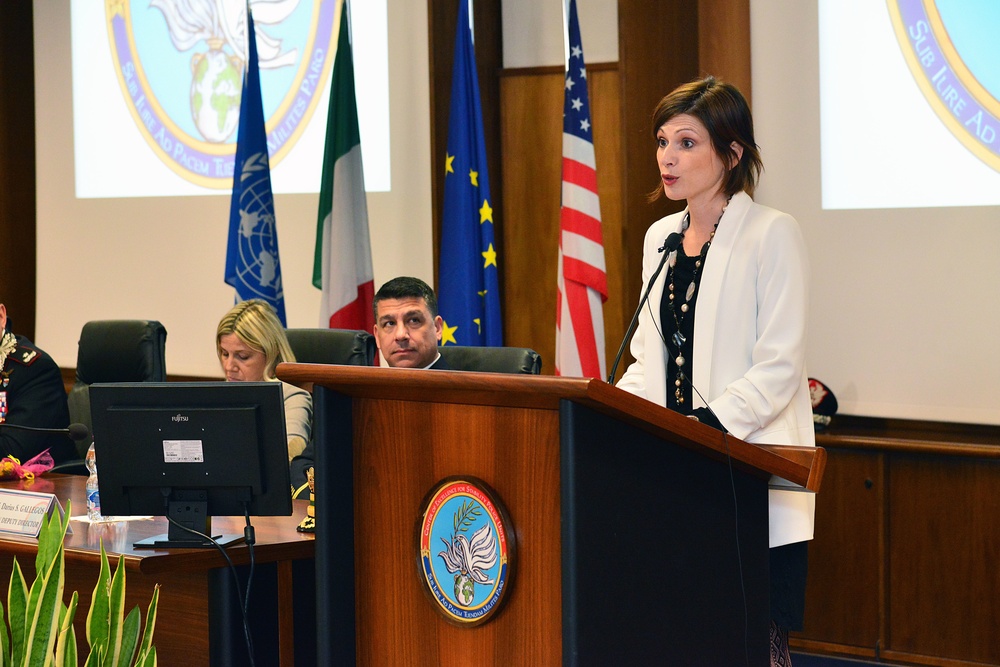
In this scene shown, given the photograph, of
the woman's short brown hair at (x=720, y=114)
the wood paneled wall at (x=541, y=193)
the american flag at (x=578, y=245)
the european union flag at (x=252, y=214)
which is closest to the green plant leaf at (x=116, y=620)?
the woman's short brown hair at (x=720, y=114)

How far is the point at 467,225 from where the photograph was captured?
175 inches

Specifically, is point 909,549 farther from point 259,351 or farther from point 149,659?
point 149,659

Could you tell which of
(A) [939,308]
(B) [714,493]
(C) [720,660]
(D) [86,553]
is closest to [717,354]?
(B) [714,493]

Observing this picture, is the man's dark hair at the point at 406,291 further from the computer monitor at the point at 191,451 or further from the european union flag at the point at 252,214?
the european union flag at the point at 252,214

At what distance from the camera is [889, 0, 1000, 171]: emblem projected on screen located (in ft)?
11.6

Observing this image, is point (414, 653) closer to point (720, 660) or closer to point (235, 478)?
→ point (720, 660)

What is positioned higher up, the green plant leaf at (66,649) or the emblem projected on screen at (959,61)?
the emblem projected on screen at (959,61)

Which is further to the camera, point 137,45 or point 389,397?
point 137,45

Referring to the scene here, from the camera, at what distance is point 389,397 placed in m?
1.57

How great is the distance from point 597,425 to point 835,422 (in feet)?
8.93

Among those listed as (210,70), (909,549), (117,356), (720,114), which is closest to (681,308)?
(720,114)

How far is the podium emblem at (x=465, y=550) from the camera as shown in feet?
4.69

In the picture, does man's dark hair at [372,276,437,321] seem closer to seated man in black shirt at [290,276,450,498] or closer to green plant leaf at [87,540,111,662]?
seated man in black shirt at [290,276,450,498]

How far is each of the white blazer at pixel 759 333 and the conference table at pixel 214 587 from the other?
3.10 ft
